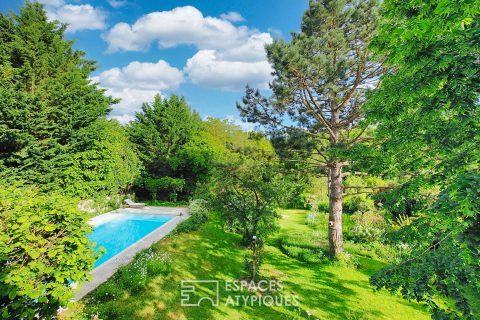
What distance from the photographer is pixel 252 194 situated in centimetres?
1007

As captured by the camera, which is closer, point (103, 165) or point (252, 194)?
point (252, 194)

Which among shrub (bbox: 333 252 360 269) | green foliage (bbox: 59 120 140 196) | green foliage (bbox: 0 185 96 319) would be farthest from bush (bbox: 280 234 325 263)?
green foliage (bbox: 59 120 140 196)

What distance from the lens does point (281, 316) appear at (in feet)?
22.0

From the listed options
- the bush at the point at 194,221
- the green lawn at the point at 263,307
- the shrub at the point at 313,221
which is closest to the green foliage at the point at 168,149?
the bush at the point at 194,221

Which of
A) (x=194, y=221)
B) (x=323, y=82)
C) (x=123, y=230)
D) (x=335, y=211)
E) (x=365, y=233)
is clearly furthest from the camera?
(x=123, y=230)

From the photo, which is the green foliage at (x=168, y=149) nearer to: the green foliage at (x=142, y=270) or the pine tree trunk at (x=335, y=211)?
the green foliage at (x=142, y=270)

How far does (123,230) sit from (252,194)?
34.0ft

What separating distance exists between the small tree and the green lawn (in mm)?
1373

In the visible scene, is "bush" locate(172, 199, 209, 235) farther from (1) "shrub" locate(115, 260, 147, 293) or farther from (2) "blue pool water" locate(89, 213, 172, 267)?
(1) "shrub" locate(115, 260, 147, 293)

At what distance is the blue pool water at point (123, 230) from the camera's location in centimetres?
1345

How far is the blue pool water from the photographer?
13453 millimetres

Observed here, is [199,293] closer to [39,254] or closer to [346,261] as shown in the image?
[39,254]

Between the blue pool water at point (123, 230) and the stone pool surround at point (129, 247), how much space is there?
568mm

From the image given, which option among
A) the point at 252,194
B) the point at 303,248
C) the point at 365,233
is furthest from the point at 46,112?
the point at 365,233
